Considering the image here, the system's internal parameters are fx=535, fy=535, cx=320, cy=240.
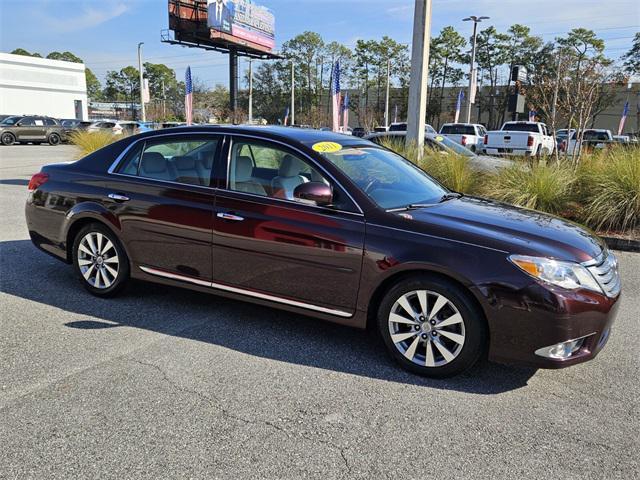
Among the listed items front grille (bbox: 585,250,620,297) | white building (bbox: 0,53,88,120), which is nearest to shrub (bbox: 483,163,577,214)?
front grille (bbox: 585,250,620,297)

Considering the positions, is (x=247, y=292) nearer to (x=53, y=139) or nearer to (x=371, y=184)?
(x=371, y=184)

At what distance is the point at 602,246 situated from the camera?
3955 millimetres

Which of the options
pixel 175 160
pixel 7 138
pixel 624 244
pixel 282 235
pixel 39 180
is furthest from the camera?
pixel 7 138

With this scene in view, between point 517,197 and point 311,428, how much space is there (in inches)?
264

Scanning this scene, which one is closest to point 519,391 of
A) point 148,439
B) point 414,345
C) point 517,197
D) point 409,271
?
point 414,345

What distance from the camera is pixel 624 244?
307 inches

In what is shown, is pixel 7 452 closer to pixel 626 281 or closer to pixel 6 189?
pixel 626 281

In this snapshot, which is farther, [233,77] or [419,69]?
[233,77]

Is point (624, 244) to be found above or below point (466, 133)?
below

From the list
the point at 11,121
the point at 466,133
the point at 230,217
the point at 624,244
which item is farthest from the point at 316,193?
the point at 11,121

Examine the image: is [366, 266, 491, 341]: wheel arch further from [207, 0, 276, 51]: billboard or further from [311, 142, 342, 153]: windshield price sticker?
[207, 0, 276, 51]: billboard

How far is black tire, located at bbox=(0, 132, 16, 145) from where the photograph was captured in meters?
31.0

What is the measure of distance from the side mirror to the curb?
5.82 metres

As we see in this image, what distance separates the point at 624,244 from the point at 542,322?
5.51 metres
